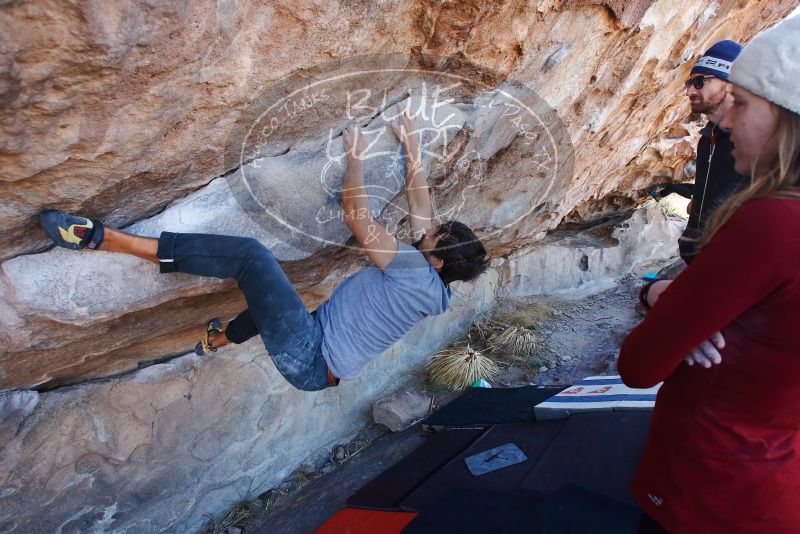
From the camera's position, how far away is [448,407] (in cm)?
363

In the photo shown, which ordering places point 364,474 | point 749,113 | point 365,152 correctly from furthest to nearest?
point 364,474
point 365,152
point 749,113

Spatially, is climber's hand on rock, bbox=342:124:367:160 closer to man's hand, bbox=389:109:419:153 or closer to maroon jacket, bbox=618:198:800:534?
man's hand, bbox=389:109:419:153

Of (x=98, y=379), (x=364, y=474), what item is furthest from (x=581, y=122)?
(x=98, y=379)

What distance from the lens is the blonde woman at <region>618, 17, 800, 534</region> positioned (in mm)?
933

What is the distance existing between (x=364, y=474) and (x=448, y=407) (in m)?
0.69

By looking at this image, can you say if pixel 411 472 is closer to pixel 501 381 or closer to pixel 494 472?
pixel 494 472

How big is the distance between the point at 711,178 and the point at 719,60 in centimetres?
59

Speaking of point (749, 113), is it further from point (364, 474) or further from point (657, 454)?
point (364, 474)

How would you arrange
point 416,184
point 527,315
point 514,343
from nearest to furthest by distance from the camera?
point 416,184, point 514,343, point 527,315

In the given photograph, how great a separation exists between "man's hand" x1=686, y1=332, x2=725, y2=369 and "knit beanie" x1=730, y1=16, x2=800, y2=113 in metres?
0.43

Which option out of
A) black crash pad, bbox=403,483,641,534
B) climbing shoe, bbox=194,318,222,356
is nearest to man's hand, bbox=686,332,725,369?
black crash pad, bbox=403,483,641,534

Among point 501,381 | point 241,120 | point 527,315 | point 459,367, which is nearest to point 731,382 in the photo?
point 241,120

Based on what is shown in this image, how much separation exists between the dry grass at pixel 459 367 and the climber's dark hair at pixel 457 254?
2260mm

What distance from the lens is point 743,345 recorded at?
103 centimetres
